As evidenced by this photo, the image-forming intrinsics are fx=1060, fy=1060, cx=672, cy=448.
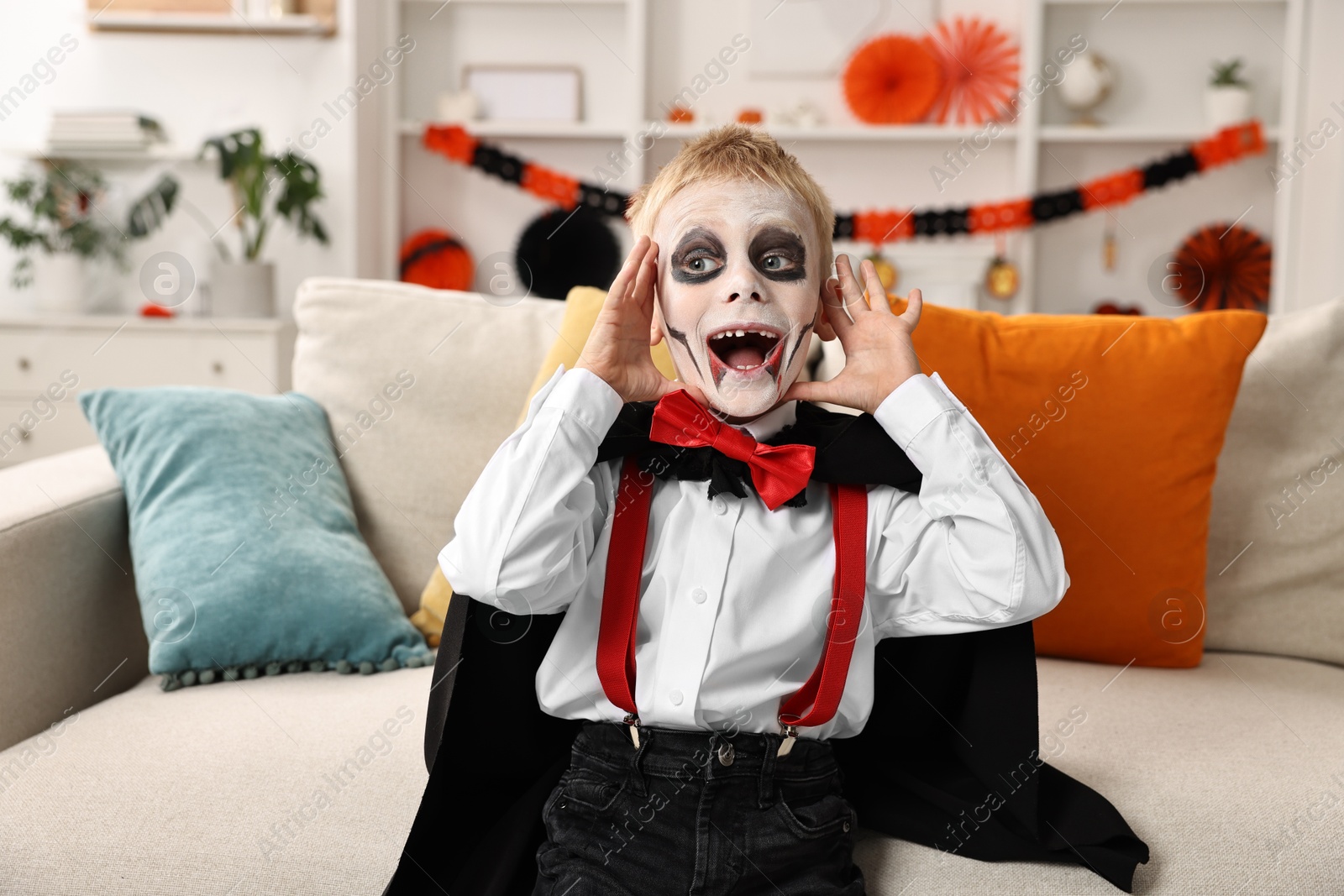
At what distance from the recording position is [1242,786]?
125 centimetres

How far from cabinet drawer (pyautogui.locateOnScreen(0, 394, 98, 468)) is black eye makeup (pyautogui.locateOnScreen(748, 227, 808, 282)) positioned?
290 centimetres

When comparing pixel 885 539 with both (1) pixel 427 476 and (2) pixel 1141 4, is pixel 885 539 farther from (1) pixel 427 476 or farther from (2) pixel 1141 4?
(2) pixel 1141 4


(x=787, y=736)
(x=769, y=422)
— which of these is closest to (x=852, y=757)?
(x=787, y=736)

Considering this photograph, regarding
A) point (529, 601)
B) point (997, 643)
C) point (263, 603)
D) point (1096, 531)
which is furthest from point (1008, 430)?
point (263, 603)

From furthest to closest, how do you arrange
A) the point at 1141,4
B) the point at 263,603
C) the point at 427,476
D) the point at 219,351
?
1. the point at 1141,4
2. the point at 219,351
3. the point at 427,476
4. the point at 263,603

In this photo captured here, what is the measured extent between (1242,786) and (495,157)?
3.12 metres

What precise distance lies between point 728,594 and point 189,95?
345 centimetres

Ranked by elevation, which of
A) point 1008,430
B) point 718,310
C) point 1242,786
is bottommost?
point 1242,786

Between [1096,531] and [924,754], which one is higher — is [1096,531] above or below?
above

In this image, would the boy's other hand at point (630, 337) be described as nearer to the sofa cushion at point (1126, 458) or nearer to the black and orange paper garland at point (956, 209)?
the sofa cushion at point (1126, 458)

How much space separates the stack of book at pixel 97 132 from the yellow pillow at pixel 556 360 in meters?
2.55

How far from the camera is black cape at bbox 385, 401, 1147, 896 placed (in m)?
1.15

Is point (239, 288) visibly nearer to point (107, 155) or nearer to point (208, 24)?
point (107, 155)

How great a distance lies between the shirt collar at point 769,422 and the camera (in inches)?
48.4
